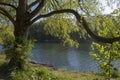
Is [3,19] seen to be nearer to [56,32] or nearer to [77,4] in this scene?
[56,32]

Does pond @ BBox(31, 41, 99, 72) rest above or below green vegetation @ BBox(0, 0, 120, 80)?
below

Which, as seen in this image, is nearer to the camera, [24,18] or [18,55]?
[18,55]

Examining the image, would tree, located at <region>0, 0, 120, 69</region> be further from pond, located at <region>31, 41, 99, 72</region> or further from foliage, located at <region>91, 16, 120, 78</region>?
pond, located at <region>31, 41, 99, 72</region>

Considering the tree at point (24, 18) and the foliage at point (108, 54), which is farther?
the tree at point (24, 18)

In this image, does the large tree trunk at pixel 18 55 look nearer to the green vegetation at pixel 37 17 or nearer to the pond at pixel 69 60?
the green vegetation at pixel 37 17

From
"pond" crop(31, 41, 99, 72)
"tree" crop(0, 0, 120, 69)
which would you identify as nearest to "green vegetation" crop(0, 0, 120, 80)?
"tree" crop(0, 0, 120, 69)

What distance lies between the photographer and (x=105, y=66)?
1112 centimetres

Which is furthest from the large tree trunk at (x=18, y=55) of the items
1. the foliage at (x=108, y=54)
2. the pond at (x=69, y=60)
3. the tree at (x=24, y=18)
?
the pond at (x=69, y=60)

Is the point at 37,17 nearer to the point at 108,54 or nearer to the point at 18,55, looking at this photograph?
the point at 18,55

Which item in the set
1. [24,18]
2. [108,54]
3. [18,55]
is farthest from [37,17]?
[108,54]

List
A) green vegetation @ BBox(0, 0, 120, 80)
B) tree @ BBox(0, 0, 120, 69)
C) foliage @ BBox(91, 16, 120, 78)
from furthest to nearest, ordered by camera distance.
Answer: tree @ BBox(0, 0, 120, 69) → green vegetation @ BBox(0, 0, 120, 80) → foliage @ BBox(91, 16, 120, 78)

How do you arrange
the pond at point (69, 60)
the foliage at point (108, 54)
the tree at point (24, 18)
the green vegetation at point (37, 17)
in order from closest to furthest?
the foliage at point (108, 54) → the green vegetation at point (37, 17) → the tree at point (24, 18) → the pond at point (69, 60)

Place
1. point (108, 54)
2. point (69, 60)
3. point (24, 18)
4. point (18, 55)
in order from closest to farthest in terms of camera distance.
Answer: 1. point (108, 54)
2. point (18, 55)
3. point (24, 18)
4. point (69, 60)

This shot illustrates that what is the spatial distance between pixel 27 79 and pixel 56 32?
7.35 m
